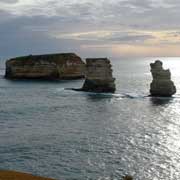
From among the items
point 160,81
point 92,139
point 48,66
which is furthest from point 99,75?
point 48,66

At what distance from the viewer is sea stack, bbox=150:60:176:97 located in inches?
3910

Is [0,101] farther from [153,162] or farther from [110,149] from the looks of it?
[153,162]

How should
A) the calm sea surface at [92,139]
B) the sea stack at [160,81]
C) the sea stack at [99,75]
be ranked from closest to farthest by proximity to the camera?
the calm sea surface at [92,139]
the sea stack at [160,81]
the sea stack at [99,75]

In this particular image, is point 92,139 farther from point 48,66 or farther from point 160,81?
point 48,66

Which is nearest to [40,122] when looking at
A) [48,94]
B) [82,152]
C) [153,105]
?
[82,152]

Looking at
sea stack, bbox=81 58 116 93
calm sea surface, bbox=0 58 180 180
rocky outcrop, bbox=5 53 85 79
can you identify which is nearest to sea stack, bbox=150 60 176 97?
calm sea surface, bbox=0 58 180 180

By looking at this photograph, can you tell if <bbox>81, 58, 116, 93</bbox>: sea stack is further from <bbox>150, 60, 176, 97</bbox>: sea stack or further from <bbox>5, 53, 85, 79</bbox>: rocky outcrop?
<bbox>5, 53, 85, 79</bbox>: rocky outcrop

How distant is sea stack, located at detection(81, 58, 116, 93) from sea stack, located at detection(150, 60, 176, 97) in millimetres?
14176

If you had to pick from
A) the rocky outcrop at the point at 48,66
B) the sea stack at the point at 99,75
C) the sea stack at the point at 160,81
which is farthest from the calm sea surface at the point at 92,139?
the rocky outcrop at the point at 48,66

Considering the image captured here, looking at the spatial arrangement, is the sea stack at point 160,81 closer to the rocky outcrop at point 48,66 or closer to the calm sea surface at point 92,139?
the calm sea surface at point 92,139

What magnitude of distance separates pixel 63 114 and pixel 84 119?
7.60m

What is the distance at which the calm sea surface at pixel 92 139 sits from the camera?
39938 mm

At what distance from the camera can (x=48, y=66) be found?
545 ft

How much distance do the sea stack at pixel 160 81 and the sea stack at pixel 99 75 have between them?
Result: 14176 millimetres
